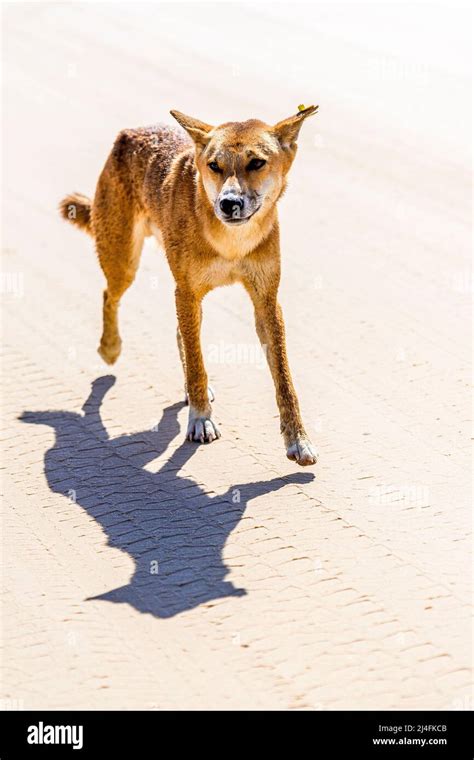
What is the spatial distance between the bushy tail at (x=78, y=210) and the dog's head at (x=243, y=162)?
7.13 feet

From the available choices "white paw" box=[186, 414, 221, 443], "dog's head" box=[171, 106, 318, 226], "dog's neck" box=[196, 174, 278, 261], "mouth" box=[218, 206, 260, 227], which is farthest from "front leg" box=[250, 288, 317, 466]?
"mouth" box=[218, 206, 260, 227]

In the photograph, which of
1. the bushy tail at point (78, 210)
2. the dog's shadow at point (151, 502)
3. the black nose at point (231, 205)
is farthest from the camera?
the bushy tail at point (78, 210)

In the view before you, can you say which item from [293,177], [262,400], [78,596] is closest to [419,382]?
[262,400]

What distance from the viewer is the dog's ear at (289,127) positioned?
749 cm

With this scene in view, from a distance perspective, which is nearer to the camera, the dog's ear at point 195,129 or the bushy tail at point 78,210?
the dog's ear at point 195,129

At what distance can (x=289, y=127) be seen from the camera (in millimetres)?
7531

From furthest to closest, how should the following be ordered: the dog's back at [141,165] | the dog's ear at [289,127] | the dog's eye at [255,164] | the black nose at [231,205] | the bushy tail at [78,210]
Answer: the bushy tail at [78,210] → the dog's back at [141,165] → the dog's ear at [289,127] → the dog's eye at [255,164] → the black nose at [231,205]

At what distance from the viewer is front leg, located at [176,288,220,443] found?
26.3 feet

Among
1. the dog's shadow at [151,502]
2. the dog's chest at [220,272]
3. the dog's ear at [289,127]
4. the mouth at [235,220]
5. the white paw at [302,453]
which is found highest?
the dog's ear at [289,127]

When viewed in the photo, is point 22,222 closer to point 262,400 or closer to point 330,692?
point 262,400

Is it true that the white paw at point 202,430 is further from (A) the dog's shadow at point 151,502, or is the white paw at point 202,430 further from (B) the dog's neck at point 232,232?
(B) the dog's neck at point 232,232

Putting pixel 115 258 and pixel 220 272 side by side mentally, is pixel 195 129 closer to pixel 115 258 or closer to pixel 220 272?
pixel 220 272

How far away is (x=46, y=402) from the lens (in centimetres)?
873

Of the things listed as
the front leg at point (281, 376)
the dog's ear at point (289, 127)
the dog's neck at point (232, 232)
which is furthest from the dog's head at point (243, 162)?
the front leg at point (281, 376)
